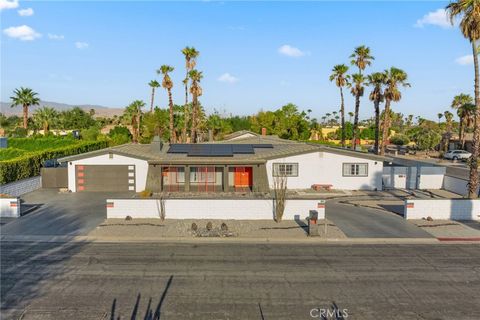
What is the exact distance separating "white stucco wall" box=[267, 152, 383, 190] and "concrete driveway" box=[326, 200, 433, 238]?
6.34 metres

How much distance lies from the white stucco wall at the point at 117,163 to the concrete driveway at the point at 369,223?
15383mm

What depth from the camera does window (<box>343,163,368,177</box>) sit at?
116 ft

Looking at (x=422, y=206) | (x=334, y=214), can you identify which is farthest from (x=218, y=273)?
(x=422, y=206)

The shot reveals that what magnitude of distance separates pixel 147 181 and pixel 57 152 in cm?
1575

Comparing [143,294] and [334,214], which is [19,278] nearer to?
[143,294]

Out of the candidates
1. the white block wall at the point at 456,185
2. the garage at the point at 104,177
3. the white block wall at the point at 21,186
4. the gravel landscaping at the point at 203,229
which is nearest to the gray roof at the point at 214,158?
the garage at the point at 104,177

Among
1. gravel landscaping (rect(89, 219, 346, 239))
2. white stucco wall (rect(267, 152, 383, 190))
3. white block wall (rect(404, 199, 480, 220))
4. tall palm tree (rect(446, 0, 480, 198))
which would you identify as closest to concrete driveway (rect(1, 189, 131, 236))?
gravel landscaping (rect(89, 219, 346, 239))

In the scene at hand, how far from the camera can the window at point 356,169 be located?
3528 cm

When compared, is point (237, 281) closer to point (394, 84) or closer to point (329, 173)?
point (329, 173)

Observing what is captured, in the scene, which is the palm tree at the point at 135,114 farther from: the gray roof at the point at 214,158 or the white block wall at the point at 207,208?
the white block wall at the point at 207,208

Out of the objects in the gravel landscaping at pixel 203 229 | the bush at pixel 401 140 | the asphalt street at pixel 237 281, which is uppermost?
the bush at pixel 401 140

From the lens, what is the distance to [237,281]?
1559 centimetres

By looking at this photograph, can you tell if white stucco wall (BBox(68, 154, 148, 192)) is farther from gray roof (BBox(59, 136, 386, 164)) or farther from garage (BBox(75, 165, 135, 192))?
gray roof (BBox(59, 136, 386, 164))

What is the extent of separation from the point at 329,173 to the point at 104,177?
19220 millimetres
